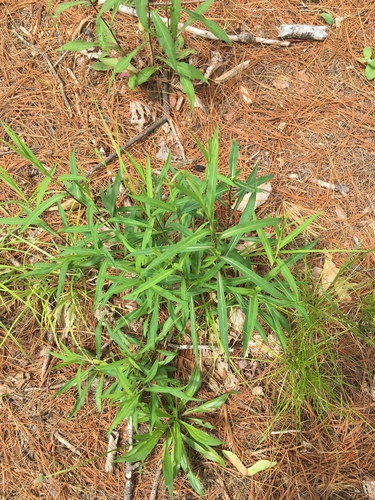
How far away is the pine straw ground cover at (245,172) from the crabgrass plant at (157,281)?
0.13 metres

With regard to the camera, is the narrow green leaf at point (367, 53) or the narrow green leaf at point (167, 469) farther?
the narrow green leaf at point (367, 53)

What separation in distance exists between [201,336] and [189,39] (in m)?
1.65

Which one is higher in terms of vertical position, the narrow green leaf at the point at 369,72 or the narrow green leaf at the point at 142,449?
the narrow green leaf at the point at 369,72

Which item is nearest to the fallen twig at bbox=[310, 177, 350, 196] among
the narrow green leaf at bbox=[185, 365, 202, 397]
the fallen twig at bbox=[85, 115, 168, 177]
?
the fallen twig at bbox=[85, 115, 168, 177]

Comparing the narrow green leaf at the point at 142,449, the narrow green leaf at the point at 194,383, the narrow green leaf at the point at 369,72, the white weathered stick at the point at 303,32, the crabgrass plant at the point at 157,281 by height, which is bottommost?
the narrow green leaf at the point at 142,449

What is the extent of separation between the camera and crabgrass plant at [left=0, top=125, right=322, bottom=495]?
Answer: 1524mm

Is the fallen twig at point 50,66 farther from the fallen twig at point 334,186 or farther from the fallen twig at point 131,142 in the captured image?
the fallen twig at point 334,186

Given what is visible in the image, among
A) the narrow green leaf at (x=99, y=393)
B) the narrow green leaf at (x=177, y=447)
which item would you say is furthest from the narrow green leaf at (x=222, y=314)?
the narrow green leaf at (x=99, y=393)

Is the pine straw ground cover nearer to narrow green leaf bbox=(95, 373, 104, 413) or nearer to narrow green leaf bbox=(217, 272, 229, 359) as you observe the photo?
narrow green leaf bbox=(95, 373, 104, 413)

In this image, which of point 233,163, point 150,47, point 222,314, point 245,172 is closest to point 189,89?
point 150,47

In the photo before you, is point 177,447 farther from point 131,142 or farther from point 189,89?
point 189,89

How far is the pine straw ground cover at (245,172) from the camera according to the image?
1955 mm

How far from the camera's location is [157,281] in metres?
1.47

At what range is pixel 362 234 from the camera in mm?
2170
